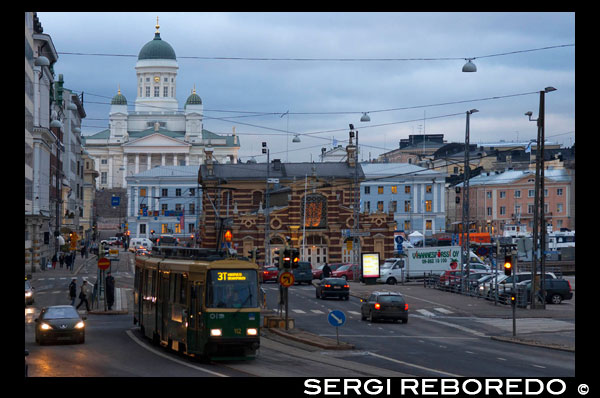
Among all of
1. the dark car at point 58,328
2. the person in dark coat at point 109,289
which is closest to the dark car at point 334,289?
the person in dark coat at point 109,289

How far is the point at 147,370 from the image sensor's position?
79.9 ft

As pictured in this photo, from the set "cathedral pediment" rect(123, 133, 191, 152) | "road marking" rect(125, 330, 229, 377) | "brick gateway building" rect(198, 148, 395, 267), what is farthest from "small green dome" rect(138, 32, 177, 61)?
"road marking" rect(125, 330, 229, 377)

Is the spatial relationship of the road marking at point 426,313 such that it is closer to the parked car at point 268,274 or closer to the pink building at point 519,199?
the parked car at point 268,274

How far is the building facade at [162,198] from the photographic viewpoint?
13300cm

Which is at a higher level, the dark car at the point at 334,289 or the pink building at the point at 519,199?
the pink building at the point at 519,199

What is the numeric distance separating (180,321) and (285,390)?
32.6 feet

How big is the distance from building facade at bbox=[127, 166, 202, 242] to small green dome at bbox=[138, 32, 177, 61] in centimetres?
6561

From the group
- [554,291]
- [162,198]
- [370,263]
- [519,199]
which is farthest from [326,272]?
[162,198]

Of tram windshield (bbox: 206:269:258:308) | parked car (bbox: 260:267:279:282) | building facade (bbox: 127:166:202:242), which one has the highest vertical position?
building facade (bbox: 127:166:202:242)

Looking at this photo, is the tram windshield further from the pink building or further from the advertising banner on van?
the pink building

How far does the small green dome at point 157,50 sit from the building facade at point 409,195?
7953 cm

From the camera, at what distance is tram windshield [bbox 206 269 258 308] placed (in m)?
26.3
